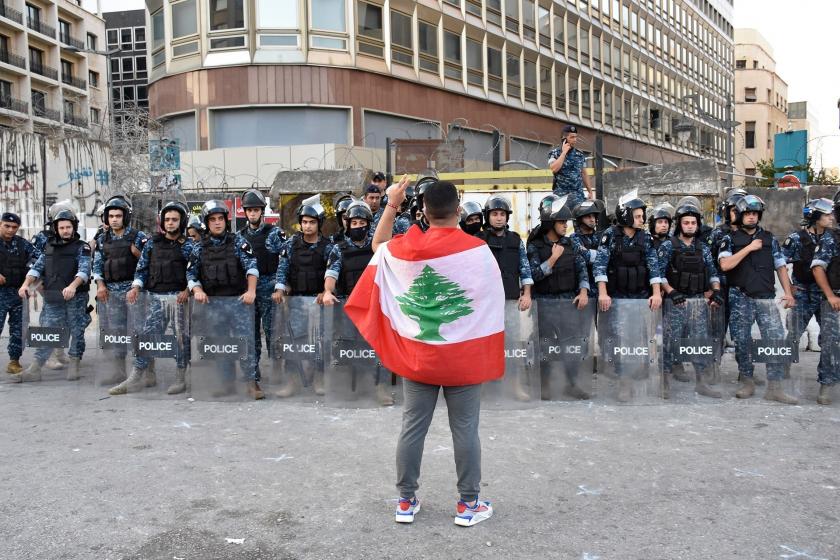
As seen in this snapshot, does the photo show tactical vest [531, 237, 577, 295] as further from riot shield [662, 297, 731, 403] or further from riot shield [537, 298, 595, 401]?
riot shield [662, 297, 731, 403]

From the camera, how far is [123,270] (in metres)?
7.25

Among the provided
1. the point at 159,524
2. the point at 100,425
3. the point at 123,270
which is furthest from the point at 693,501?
the point at 123,270

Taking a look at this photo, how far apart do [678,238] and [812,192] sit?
8.90 metres

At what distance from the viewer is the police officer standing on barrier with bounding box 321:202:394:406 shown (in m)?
6.57

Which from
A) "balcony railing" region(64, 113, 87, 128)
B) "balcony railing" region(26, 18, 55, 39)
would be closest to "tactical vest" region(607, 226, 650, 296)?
"balcony railing" region(64, 113, 87, 128)

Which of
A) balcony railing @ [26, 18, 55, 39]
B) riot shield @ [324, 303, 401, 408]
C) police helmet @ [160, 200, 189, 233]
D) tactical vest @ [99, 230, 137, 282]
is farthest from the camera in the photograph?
balcony railing @ [26, 18, 55, 39]

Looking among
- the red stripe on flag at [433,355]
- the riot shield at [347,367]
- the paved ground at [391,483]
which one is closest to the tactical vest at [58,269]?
the paved ground at [391,483]

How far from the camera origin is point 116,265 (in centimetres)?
725

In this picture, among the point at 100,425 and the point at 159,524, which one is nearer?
the point at 159,524

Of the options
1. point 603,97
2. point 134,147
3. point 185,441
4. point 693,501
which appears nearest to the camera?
point 693,501

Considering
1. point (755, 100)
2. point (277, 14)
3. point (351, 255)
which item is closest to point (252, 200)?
point (351, 255)

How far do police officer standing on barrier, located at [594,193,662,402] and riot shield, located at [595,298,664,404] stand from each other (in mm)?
265

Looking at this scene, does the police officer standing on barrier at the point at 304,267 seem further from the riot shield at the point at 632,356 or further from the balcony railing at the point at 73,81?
the balcony railing at the point at 73,81

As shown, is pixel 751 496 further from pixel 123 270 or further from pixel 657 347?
pixel 123 270
